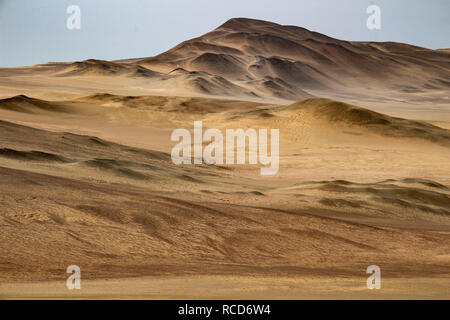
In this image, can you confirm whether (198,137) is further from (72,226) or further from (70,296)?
(70,296)

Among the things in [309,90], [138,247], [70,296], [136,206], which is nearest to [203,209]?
[136,206]

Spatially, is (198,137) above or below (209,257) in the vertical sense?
above

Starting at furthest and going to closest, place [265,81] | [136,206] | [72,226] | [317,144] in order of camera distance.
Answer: [265,81] < [317,144] < [136,206] < [72,226]

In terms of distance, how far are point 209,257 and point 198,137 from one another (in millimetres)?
23405

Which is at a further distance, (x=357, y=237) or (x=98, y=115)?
(x=98, y=115)

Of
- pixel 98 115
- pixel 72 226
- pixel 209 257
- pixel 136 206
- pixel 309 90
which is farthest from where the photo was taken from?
pixel 309 90

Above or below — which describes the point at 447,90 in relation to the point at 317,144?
above

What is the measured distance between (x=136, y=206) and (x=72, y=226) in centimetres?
156

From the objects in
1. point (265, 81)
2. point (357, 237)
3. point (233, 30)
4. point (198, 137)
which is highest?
point (233, 30)

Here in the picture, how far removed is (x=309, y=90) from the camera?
102875 millimetres

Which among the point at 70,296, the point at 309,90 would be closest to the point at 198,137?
the point at 70,296

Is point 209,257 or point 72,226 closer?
Result: point 209,257

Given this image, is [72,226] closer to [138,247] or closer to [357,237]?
[138,247]

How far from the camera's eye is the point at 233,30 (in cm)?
13838
